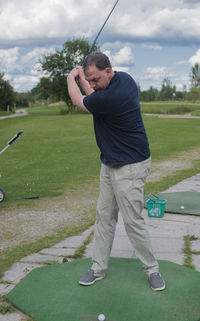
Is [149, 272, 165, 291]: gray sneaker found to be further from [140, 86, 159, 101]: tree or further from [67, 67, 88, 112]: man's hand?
[140, 86, 159, 101]: tree

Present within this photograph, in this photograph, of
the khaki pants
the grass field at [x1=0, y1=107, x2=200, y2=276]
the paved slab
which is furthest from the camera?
the grass field at [x1=0, y1=107, x2=200, y2=276]

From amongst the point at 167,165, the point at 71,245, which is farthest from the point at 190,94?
the point at 71,245

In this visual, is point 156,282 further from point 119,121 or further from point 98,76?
point 98,76

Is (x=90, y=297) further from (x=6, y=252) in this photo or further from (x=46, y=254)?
(x=6, y=252)

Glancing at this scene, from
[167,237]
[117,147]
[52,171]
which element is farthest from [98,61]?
[52,171]

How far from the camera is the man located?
10.6ft

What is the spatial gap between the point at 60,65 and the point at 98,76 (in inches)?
2159

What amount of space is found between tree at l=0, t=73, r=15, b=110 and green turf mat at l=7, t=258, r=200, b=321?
2114 inches

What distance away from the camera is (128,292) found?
3.47m

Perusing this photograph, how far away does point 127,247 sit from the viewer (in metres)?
4.59

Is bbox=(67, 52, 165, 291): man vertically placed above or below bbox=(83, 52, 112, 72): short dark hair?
below

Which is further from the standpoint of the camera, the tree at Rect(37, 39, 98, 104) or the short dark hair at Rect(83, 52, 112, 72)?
the tree at Rect(37, 39, 98, 104)

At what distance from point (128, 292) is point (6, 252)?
1675mm

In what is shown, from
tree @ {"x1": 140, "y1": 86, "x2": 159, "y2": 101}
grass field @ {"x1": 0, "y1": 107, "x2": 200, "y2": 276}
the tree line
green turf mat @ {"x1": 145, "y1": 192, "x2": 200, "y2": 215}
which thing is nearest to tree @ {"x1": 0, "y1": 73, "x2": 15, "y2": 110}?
the tree line
